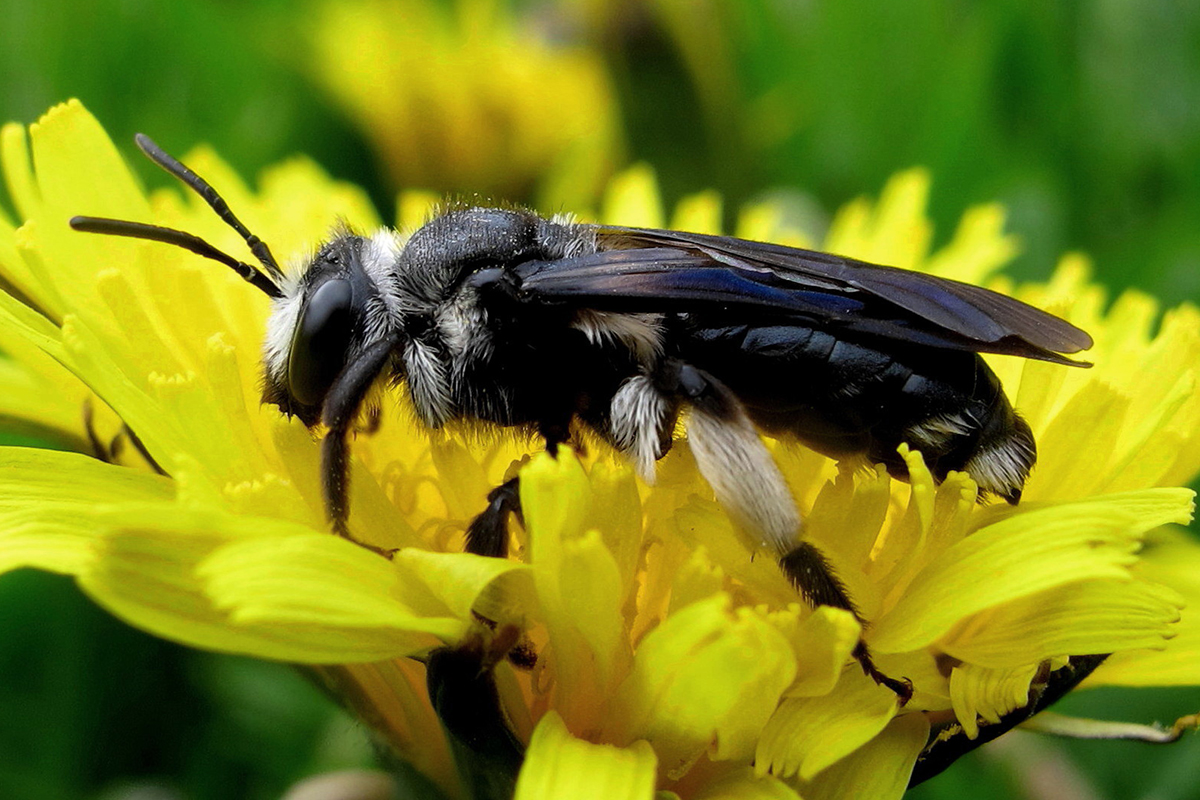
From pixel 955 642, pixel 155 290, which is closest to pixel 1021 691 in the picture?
pixel 955 642

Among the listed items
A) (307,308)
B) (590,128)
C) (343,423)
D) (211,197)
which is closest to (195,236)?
(211,197)

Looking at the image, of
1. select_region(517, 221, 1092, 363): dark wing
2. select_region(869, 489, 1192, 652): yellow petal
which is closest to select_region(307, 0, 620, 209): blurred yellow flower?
select_region(517, 221, 1092, 363): dark wing

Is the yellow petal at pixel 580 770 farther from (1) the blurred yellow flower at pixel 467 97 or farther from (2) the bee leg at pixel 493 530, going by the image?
(1) the blurred yellow flower at pixel 467 97

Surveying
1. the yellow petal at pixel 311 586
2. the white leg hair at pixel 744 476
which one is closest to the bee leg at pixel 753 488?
the white leg hair at pixel 744 476

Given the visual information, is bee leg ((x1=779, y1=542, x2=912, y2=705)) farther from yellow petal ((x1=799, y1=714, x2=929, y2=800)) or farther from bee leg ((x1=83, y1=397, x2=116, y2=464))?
bee leg ((x1=83, y1=397, x2=116, y2=464))

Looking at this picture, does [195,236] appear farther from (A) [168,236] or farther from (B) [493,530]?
(B) [493,530]

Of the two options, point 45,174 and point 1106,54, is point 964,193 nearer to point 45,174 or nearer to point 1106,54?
point 1106,54
